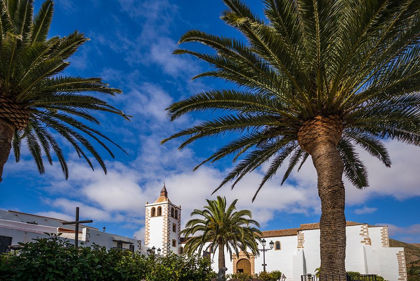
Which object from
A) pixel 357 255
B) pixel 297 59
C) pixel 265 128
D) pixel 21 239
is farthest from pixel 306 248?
pixel 297 59

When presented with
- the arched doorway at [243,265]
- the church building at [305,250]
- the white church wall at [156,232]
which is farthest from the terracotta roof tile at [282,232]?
the white church wall at [156,232]

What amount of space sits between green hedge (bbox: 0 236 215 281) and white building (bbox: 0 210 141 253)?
13.1m

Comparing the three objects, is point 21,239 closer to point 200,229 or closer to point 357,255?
point 200,229

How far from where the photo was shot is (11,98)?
8.57 metres

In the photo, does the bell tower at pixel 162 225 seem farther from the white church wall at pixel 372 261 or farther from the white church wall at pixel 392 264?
the white church wall at pixel 392 264

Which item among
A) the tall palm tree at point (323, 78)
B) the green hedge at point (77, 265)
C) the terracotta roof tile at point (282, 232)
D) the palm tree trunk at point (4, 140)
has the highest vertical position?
the tall palm tree at point (323, 78)

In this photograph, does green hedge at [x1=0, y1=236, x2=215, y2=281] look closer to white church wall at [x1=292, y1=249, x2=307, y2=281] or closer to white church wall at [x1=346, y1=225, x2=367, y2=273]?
white church wall at [x1=346, y1=225, x2=367, y2=273]

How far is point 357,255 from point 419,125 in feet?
99.3

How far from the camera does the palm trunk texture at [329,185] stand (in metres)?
7.80

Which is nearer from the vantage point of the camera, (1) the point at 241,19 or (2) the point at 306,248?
(1) the point at 241,19

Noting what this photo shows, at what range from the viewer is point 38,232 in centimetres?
→ 2531

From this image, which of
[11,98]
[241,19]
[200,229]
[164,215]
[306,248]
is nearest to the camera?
[241,19]

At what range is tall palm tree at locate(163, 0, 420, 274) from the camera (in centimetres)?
741

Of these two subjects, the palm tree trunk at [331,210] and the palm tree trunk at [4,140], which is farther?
the palm tree trunk at [4,140]
